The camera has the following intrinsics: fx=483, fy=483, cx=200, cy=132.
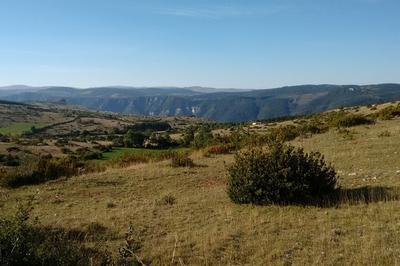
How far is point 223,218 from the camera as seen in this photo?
1033 cm

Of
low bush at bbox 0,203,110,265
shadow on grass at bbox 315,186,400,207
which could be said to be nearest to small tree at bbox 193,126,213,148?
shadow on grass at bbox 315,186,400,207

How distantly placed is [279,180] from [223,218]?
6.11 feet

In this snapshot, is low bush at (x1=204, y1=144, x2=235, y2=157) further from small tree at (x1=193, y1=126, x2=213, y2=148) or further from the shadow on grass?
the shadow on grass

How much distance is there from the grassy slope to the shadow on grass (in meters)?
0.35

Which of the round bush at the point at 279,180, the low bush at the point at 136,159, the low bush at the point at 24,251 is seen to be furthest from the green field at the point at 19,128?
the low bush at the point at 24,251

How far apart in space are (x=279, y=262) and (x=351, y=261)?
1035mm

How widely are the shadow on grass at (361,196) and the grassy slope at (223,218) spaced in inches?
13.9

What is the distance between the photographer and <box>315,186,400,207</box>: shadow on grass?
10578 millimetres

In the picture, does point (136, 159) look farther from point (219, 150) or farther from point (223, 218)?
point (223, 218)

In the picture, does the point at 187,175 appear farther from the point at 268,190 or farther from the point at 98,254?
the point at 98,254

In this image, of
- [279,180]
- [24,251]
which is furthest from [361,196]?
[24,251]

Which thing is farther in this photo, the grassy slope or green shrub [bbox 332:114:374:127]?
green shrub [bbox 332:114:374:127]

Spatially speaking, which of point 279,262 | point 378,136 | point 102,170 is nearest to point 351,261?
point 279,262

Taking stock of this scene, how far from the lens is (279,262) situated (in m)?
7.23
